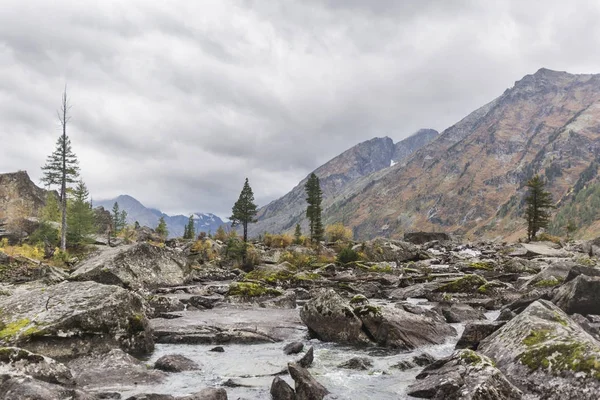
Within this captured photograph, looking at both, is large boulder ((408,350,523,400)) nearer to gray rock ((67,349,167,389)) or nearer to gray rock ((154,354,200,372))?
gray rock ((154,354,200,372))

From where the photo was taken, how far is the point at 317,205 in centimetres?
10212

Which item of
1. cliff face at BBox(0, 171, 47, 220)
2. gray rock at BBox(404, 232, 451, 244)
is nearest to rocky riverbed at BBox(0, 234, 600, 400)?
cliff face at BBox(0, 171, 47, 220)

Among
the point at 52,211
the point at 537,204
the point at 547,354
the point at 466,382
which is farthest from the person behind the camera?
the point at 537,204

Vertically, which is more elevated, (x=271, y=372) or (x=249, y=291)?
(x=249, y=291)

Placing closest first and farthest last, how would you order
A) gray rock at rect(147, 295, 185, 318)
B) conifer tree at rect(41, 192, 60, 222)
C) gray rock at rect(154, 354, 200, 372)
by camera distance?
gray rock at rect(154, 354, 200, 372)
gray rock at rect(147, 295, 185, 318)
conifer tree at rect(41, 192, 60, 222)

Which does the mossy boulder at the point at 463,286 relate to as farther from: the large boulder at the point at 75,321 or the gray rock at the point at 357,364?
the large boulder at the point at 75,321

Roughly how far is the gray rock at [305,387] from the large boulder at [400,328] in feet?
21.5

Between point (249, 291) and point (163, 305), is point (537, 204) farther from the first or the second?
point (163, 305)

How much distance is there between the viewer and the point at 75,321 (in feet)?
44.5

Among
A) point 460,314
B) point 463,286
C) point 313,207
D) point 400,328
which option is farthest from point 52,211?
point 400,328

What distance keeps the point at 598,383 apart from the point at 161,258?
33.3 metres

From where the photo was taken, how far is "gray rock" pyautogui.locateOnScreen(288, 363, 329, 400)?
1011 cm

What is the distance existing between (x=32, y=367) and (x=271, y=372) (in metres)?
6.53

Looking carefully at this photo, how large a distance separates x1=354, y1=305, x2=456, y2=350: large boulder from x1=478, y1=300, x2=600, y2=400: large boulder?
403 cm
